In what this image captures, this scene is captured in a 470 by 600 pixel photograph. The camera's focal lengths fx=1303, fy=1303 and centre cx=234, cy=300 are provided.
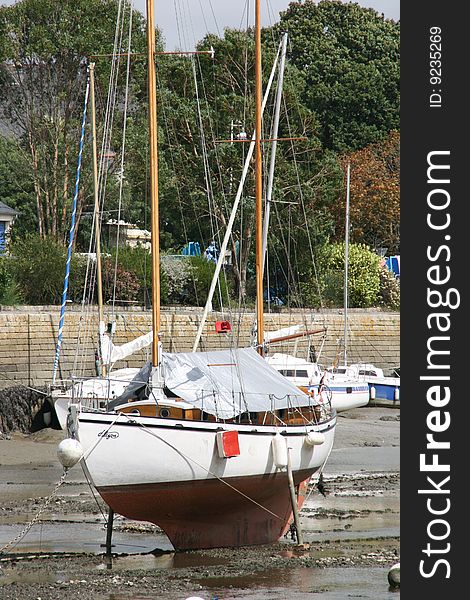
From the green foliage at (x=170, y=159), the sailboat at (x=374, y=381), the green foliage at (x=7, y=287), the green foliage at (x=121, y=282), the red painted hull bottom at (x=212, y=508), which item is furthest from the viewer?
the green foliage at (x=170, y=159)

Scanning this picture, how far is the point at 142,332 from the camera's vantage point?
35.1m

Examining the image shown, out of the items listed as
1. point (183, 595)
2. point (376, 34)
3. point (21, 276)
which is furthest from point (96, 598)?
point (376, 34)

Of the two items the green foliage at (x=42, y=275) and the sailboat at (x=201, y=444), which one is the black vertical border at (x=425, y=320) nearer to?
the sailboat at (x=201, y=444)

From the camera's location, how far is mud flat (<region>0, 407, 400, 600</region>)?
14.1 metres

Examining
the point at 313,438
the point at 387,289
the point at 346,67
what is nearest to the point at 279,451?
the point at 313,438

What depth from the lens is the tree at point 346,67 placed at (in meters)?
62.6

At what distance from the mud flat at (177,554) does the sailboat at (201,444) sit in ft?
1.62

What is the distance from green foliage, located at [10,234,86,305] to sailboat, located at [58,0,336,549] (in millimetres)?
18215

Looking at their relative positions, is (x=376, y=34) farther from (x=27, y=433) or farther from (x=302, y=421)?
(x=302, y=421)

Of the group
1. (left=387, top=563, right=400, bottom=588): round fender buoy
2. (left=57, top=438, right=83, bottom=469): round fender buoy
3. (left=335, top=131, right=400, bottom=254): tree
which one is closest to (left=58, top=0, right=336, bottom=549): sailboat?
(left=57, top=438, right=83, bottom=469): round fender buoy

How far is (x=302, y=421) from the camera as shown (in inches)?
738

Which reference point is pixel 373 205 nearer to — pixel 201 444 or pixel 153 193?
Answer: pixel 153 193

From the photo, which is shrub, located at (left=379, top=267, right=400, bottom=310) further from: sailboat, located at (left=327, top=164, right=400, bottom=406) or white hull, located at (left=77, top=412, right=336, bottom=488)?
white hull, located at (left=77, top=412, right=336, bottom=488)

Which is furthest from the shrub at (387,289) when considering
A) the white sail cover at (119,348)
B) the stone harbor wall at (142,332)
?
the white sail cover at (119,348)
